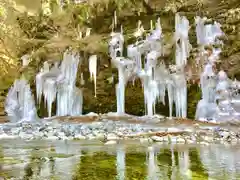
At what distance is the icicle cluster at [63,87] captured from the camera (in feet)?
78.6

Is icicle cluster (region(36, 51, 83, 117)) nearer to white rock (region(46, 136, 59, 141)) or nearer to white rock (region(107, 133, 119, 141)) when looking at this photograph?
white rock (region(46, 136, 59, 141))

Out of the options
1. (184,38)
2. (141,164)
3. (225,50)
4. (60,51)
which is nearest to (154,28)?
(184,38)

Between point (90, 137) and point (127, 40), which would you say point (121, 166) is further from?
point (127, 40)

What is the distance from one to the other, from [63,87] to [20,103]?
13.8ft

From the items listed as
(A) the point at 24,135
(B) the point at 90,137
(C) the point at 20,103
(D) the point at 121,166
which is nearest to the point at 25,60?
(C) the point at 20,103

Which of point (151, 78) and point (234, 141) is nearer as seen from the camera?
point (234, 141)

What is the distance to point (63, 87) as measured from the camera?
24062mm

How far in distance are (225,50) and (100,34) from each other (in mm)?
8762

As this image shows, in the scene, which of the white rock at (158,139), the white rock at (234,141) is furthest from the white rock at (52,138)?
the white rock at (234,141)

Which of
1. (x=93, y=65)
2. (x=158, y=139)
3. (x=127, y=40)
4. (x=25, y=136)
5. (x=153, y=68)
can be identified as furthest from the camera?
(x=127, y=40)

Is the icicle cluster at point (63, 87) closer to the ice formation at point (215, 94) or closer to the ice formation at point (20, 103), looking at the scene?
the ice formation at point (20, 103)

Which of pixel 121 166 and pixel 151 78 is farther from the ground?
pixel 151 78

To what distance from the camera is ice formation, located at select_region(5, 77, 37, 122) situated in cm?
2547

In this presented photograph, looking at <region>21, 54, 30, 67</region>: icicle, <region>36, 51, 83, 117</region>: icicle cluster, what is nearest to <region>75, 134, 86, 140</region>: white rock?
<region>36, 51, 83, 117</region>: icicle cluster
